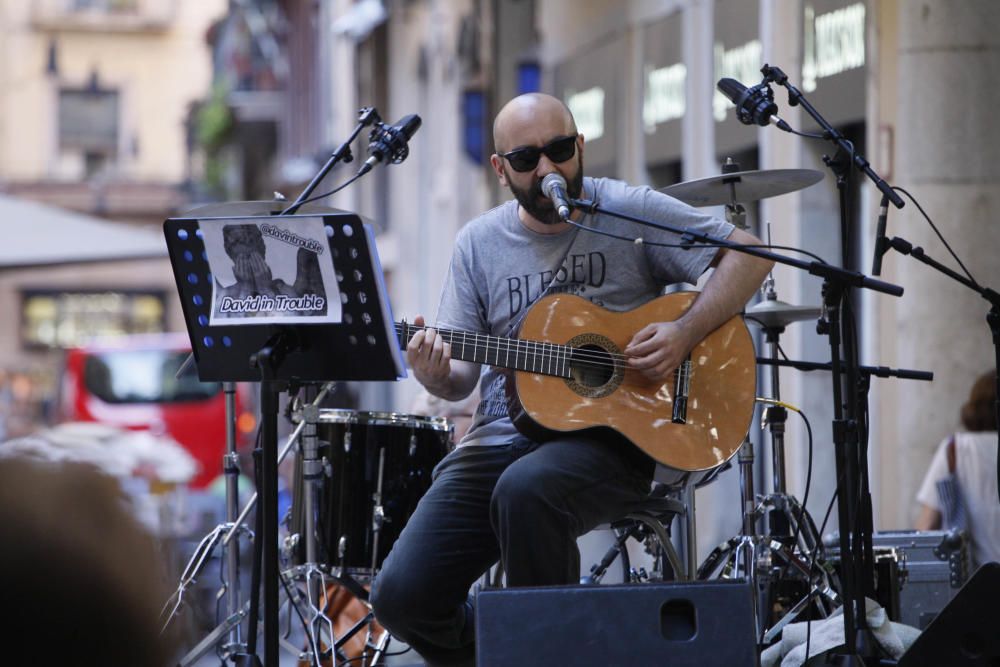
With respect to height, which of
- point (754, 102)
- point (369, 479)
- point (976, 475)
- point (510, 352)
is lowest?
point (976, 475)

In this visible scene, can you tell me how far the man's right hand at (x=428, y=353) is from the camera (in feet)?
13.1

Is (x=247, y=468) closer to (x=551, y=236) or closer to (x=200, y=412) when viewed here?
(x=200, y=412)

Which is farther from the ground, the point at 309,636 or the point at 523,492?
the point at 523,492

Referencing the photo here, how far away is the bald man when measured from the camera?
12.9 feet

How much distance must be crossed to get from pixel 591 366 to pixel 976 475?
2506 mm

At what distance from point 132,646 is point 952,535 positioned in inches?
178

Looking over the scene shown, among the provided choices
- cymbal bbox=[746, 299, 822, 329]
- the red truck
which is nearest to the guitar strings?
cymbal bbox=[746, 299, 822, 329]

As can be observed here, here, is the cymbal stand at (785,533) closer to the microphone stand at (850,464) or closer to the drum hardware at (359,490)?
the microphone stand at (850,464)

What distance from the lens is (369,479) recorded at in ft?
17.4

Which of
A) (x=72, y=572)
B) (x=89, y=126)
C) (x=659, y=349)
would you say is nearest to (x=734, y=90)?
(x=659, y=349)

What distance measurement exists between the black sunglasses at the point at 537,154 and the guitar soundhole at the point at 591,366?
515mm

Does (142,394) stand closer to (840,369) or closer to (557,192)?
(557,192)

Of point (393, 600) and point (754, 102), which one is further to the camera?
point (754, 102)

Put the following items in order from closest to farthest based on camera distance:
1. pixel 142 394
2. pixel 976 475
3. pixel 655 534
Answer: pixel 655 534 < pixel 976 475 < pixel 142 394
